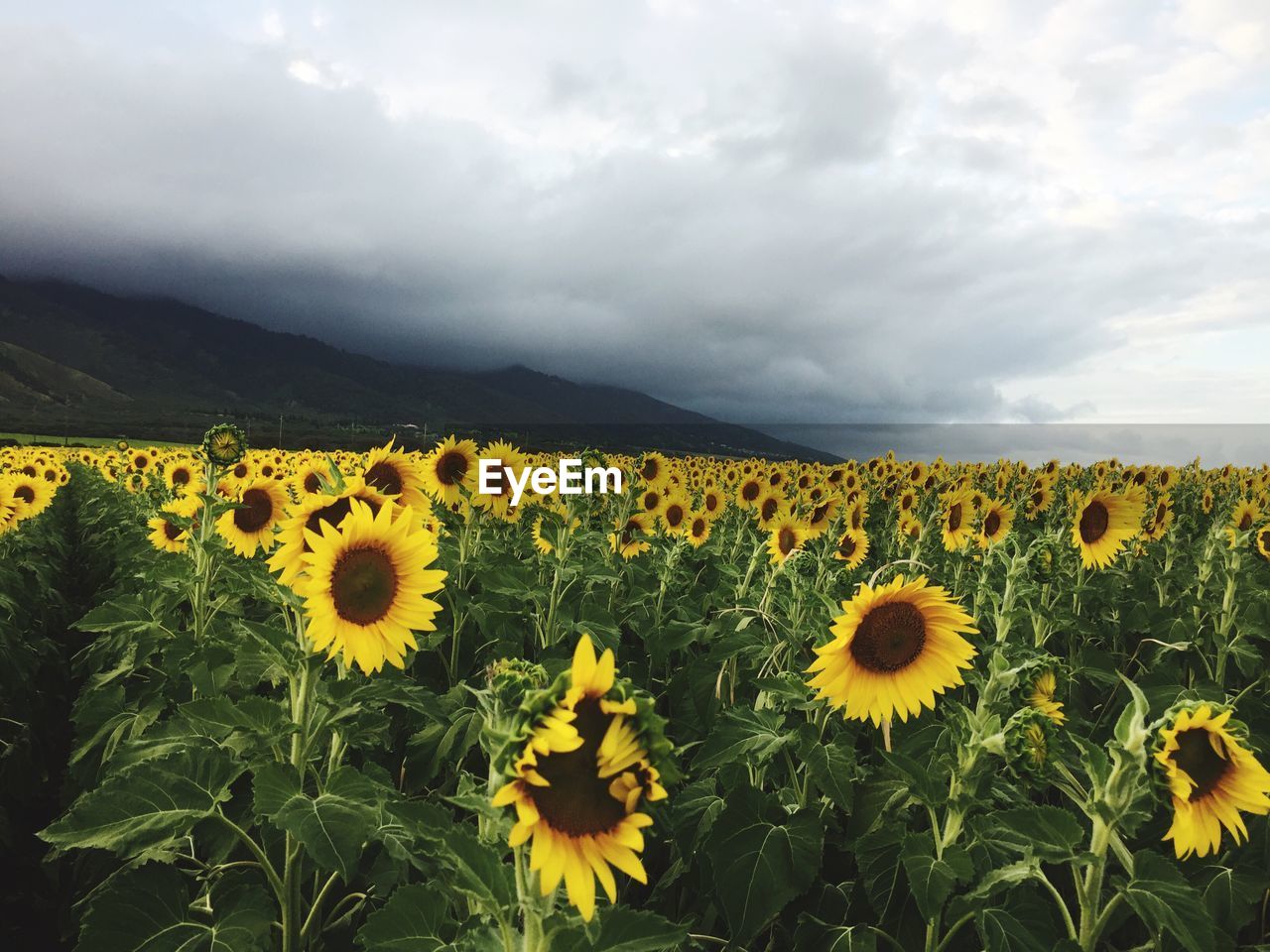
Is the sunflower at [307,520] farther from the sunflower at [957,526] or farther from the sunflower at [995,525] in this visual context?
the sunflower at [957,526]

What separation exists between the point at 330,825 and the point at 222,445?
423cm

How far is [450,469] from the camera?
6.52 metres

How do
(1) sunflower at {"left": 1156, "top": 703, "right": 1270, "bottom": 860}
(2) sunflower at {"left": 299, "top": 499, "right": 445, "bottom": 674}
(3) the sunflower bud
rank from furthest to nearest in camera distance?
(3) the sunflower bud → (2) sunflower at {"left": 299, "top": 499, "right": 445, "bottom": 674} → (1) sunflower at {"left": 1156, "top": 703, "right": 1270, "bottom": 860}

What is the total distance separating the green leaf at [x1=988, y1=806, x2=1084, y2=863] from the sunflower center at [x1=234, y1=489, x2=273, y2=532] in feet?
19.1

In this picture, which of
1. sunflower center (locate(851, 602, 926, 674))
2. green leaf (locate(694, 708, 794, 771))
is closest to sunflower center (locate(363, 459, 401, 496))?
green leaf (locate(694, 708, 794, 771))

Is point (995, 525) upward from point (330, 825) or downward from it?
upward

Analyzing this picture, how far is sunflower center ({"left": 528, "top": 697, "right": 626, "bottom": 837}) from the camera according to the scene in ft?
5.27

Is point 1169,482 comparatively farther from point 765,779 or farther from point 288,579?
point 288,579

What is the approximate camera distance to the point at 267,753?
3385 millimetres

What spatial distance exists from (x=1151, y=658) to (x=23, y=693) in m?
11.4

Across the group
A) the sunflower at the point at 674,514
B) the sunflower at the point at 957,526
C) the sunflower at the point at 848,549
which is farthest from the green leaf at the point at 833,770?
the sunflower at the point at 674,514

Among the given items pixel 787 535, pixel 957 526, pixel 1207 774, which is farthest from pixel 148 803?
pixel 957 526

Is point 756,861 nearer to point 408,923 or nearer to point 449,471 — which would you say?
point 408,923

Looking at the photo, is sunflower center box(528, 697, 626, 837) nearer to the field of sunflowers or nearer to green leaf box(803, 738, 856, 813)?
the field of sunflowers
